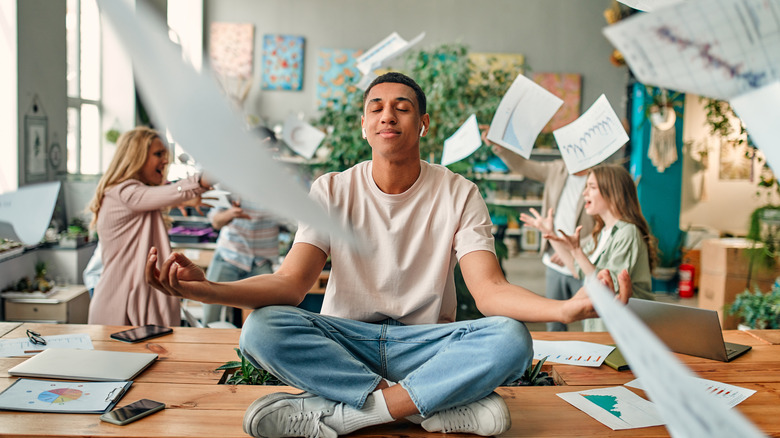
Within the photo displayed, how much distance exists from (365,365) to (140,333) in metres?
0.93

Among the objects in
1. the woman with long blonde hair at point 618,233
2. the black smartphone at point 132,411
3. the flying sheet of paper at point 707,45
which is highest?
the flying sheet of paper at point 707,45

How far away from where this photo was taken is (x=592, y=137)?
96.5 inches

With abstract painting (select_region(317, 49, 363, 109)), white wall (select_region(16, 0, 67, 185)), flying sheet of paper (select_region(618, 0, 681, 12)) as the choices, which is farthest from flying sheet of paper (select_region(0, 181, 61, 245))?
abstract painting (select_region(317, 49, 363, 109))

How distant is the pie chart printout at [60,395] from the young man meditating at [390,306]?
46 cm

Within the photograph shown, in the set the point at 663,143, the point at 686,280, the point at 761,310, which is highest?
the point at 663,143

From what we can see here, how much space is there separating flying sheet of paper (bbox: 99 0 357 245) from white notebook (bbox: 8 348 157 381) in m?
1.53

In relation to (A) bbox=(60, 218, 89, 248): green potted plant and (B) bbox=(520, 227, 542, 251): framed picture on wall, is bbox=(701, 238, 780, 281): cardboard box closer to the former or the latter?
(B) bbox=(520, 227, 542, 251): framed picture on wall

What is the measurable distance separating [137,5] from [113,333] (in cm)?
196

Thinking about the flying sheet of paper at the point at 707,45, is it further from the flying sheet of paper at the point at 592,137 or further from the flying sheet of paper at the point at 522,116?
the flying sheet of paper at the point at 522,116

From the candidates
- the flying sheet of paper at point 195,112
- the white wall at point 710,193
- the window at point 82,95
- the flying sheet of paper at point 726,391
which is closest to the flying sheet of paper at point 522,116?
the flying sheet of paper at point 726,391

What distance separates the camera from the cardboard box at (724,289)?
418cm

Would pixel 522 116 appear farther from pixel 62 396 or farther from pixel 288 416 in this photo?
pixel 62 396

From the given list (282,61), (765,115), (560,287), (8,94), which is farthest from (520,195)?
(765,115)

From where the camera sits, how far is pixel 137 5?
313 millimetres
